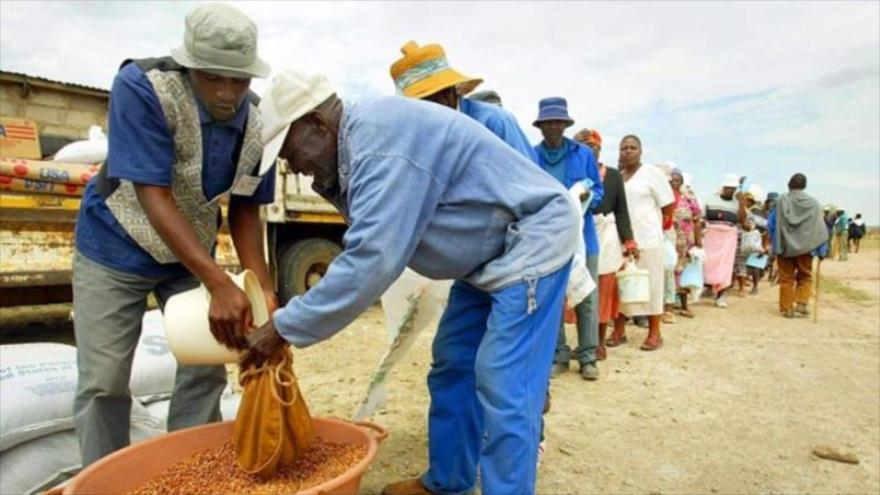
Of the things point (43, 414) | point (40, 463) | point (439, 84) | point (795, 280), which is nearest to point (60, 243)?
point (43, 414)

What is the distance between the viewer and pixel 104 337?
2229 millimetres

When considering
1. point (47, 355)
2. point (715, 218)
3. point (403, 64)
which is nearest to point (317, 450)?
point (47, 355)

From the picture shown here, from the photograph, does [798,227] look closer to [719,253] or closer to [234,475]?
[719,253]

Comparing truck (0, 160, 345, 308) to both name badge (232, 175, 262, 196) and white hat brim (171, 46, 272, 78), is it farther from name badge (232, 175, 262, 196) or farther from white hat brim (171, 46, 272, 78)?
white hat brim (171, 46, 272, 78)

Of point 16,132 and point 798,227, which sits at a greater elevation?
point 16,132

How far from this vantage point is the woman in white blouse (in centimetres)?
571

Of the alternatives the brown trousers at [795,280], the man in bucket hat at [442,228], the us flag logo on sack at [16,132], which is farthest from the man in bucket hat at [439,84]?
the brown trousers at [795,280]

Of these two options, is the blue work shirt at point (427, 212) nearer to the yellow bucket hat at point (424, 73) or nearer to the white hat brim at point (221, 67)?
the white hat brim at point (221, 67)

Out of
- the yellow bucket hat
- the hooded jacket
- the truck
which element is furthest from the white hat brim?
the hooded jacket

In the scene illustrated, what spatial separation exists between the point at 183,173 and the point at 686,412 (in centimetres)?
329

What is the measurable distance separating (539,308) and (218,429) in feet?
3.64

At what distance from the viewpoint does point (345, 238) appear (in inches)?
68.4

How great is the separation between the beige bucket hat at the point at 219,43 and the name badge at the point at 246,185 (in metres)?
0.43

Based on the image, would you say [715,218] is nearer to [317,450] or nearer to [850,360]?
[850,360]
